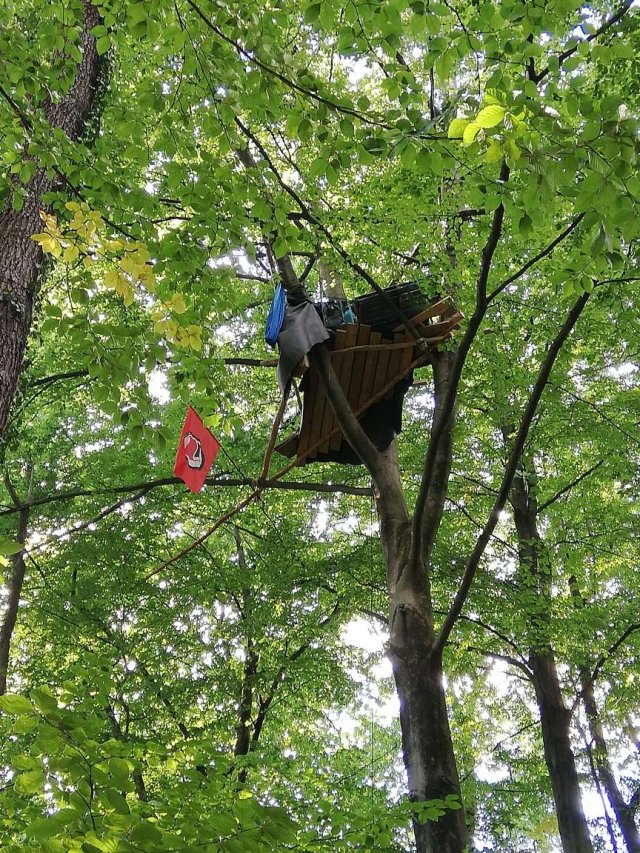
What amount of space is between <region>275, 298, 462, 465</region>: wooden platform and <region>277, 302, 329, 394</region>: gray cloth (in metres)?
0.36

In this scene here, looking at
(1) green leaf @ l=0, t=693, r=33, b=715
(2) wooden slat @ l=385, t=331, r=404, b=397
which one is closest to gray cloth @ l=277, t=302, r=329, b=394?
(2) wooden slat @ l=385, t=331, r=404, b=397

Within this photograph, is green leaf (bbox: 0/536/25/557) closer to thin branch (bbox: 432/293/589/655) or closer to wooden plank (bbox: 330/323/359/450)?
thin branch (bbox: 432/293/589/655)

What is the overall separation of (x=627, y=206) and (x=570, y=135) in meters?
0.27

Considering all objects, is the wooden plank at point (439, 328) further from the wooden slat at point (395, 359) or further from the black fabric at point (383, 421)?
the black fabric at point (383, 421)

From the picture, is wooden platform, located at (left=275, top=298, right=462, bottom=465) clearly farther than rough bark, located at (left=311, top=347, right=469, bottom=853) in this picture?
Yes

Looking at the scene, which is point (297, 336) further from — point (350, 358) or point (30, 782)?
point (30, 782)

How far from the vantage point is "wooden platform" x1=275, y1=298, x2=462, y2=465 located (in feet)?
16.8

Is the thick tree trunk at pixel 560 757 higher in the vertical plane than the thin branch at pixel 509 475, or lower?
lower

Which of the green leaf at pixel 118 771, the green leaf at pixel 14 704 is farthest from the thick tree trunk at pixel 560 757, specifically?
the green leaf at pixel 14 704

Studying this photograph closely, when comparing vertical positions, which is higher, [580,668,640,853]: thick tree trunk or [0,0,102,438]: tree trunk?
[0,0,102,438]: tree trunk

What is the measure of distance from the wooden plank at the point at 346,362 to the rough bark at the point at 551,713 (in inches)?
147

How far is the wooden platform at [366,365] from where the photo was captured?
512cm

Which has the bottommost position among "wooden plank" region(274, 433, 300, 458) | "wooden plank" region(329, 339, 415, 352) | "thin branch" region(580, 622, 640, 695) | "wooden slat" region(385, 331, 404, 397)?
"thin branch" region(580, 622, 640, 695)

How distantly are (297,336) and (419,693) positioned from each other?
2.74m
